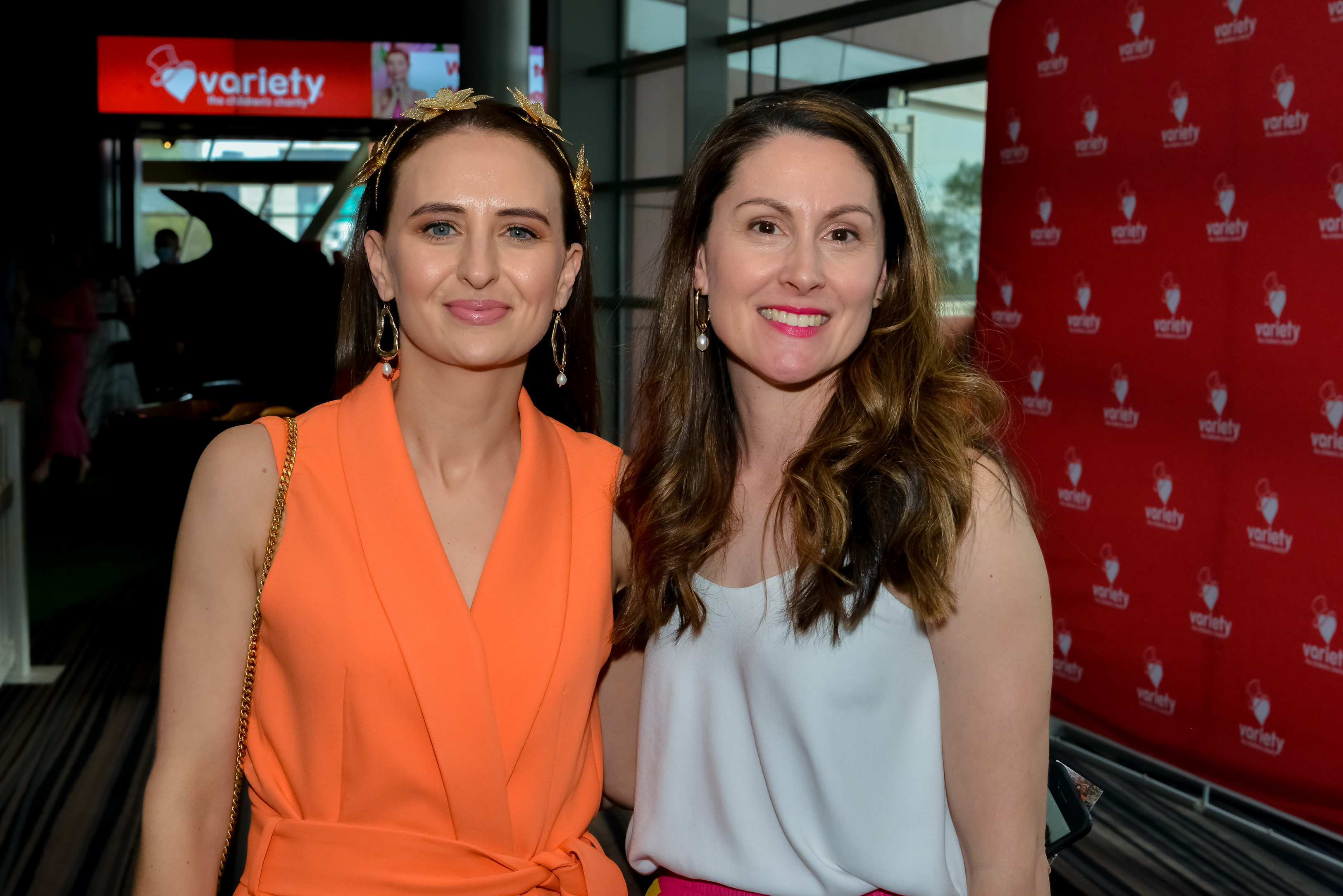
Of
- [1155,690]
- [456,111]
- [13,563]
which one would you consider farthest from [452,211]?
[13,563]

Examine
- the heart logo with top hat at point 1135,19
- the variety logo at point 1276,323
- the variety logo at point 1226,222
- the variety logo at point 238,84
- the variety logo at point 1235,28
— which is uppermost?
the variety logo at point 238,84

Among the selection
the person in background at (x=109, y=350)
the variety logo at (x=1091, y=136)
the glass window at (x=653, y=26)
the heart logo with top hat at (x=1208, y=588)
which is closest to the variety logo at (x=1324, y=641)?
the heart logo with top hat at (x=1208, y=588)

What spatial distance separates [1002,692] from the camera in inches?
56.6

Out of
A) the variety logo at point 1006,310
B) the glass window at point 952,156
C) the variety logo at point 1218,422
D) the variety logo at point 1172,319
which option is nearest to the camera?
the variety logo at point 1218,422

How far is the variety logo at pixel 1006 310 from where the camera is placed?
13.7ft

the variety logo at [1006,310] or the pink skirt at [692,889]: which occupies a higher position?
the variety logo at [1006,310]

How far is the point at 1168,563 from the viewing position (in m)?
3.66

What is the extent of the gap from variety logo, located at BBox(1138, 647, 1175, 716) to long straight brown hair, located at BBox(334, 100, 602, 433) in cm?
261

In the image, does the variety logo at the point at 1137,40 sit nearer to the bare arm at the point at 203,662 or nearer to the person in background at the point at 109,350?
the bare arm at the point at 203,662

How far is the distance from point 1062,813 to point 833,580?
20.0 inches

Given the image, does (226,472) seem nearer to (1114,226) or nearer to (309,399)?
(1114,226)

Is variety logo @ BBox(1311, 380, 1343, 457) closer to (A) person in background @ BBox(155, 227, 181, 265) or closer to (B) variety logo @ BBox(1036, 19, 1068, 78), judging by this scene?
(B) variety logo @ BBox(1036, 19, 1068, 78)

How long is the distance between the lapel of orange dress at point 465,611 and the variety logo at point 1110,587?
9.05 feet

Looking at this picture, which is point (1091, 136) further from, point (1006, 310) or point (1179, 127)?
point (1006, 310)
